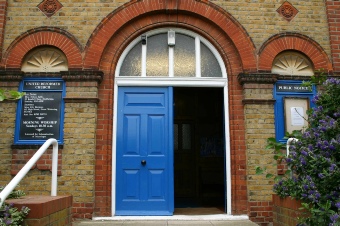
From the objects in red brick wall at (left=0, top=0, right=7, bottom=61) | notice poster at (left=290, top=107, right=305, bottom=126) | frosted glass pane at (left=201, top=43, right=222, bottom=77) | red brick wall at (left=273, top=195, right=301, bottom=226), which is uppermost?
red brick wall at (left=0, top=0, right=7, bottom=61)

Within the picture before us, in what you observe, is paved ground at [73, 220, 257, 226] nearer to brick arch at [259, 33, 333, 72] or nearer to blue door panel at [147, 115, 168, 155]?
blue door panel at [147, 115, 168, 155]

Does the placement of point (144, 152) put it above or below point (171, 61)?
below

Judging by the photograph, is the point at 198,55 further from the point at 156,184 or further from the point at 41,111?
the point at 41,111

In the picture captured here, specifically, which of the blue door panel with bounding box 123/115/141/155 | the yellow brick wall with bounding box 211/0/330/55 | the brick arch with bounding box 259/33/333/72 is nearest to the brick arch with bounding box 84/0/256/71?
the yellow brick wall with bounding box 211/0/330/55

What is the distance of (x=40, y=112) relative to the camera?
648 cm

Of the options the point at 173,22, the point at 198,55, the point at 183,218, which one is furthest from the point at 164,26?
the point at 183,218

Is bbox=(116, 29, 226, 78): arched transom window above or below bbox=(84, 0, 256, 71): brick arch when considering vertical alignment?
below

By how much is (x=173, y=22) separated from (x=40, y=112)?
315 centimetres

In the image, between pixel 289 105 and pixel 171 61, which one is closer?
pixel 289 105

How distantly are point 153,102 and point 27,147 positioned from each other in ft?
8.13

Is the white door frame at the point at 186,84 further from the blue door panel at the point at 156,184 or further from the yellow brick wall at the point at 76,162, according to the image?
the blue door panel at the point at 156,184

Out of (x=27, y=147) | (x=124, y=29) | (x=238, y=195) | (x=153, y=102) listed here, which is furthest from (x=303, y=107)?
(x=27, y=147)

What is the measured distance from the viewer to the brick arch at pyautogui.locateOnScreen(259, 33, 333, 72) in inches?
269

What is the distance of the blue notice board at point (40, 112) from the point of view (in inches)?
252
